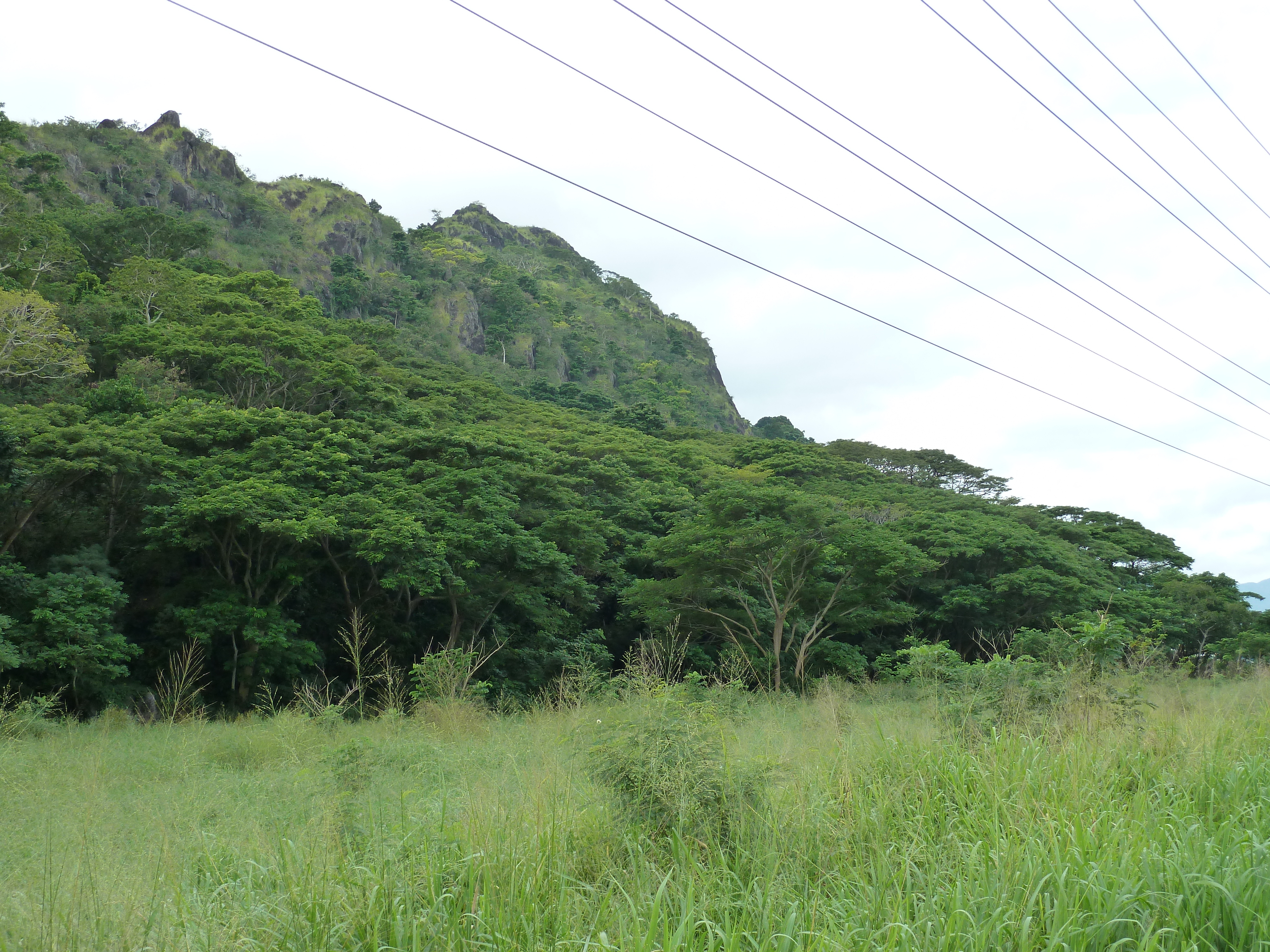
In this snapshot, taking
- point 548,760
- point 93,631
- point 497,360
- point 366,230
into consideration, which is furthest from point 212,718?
point 366,230

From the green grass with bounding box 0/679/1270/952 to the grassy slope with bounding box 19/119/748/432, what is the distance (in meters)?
53.1

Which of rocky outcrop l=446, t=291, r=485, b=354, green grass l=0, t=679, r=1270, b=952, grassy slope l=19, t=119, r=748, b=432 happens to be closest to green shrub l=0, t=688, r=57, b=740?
green grass l=0, t=679, r=1270, b=952

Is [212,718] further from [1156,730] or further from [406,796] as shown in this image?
[1156,730]

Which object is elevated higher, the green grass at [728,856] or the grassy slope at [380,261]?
the grassy slope at [380,261]

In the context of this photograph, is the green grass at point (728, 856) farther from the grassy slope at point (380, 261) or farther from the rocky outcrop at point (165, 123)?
the rocky outcrop at point (165, 123)

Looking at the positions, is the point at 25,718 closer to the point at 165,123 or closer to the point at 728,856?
the point at 728,856

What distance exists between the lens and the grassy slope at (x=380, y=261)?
190 feet

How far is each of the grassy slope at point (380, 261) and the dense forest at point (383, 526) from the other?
886 inches

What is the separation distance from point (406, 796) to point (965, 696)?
3.92m

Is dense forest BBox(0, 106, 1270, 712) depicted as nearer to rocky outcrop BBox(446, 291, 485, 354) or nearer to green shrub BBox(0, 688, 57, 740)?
green shrub BBox(0, 688, 57, 740)

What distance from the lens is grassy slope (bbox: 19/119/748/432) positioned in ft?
190

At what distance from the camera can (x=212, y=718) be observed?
14789 millimetres

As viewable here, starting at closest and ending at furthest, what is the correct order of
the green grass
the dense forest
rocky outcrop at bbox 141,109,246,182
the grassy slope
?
the green grass < the dense forest < the grassy slope < rocky outcrop at bbox 141,109,246,182

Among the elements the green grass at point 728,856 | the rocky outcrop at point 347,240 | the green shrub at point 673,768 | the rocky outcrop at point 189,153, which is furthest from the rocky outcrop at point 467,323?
the green shrub at point 673,768
